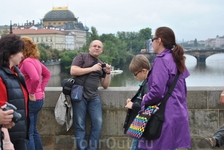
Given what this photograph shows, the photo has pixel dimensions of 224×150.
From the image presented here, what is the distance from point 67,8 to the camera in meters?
156

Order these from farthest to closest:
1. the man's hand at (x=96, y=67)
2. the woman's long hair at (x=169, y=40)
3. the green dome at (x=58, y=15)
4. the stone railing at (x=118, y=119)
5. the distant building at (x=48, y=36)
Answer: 1. the green dome at (x=58, y=15)
2. the distant building at (x=48, y=36)
3. the stone railing at (x=118, y=119)
4. the man's hand at (x=96, y=67)
5. the woman's long hair at (x=169, y=40)

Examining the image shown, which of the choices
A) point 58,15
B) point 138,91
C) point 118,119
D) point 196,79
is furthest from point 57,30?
point 138,91

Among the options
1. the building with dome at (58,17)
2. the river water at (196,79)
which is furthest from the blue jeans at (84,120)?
the building with dome at (58,17)

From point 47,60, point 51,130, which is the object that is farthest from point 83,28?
point 51,130

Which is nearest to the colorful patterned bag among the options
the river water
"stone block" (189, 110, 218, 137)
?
"stone block" (189, 110, 218, 137)

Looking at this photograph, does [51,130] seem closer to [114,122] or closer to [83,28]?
[114,122]

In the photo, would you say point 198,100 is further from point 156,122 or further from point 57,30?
point 57,30

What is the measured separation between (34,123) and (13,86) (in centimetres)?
135

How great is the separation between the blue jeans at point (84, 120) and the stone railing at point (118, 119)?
39 centimetres

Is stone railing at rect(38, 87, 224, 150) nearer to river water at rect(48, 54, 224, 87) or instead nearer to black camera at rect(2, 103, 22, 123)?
black camera at rect(2, 103, 22, 123)

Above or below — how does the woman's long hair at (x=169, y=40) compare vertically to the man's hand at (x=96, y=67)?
above

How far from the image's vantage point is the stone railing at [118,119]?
5.11 m

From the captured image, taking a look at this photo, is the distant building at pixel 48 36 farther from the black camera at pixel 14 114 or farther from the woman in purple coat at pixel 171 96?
the black camera at pixel 14 114

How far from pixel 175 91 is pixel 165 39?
16.4 inches
